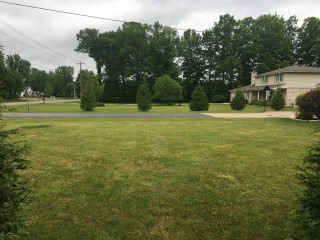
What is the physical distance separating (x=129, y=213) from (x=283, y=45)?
6879 centimetres

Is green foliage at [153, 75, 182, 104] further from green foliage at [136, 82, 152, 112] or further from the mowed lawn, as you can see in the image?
the mowed lawn

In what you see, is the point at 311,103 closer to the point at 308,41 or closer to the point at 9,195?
the point at 9,195

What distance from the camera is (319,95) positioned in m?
14.5

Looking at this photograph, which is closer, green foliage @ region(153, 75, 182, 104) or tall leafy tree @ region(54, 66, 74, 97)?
green foliage @ region(153, 75, 182, 104)

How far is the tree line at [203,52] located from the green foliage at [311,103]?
141 feet

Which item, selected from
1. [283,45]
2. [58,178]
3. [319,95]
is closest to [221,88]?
[283,45]

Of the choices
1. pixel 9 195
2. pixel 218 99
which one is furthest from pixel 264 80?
pixel 9 195

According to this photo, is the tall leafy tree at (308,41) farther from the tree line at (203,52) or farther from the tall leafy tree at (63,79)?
the tall leafy tree at (63,79)

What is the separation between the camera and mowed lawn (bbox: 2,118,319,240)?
3.15 metres

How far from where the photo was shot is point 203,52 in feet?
212

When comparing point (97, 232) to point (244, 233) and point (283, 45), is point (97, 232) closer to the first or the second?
point (244, 233)

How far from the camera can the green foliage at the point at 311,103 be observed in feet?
48.5

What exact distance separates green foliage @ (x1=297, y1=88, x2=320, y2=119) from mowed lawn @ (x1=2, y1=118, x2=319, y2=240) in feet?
29.8

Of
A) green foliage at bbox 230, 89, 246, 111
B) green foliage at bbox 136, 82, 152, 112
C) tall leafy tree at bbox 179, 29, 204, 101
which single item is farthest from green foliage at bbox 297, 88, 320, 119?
tall leafy tree at bbox 179, 29, 204, 101
